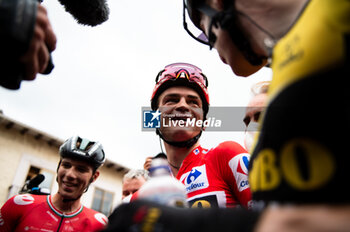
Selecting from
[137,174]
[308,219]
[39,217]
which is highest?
[137,174]

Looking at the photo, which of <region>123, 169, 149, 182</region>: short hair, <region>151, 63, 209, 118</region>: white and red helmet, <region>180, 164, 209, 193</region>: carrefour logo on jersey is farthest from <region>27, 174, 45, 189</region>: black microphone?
<region>180, 164, 209, 193</region>: carrefour logo on jersey

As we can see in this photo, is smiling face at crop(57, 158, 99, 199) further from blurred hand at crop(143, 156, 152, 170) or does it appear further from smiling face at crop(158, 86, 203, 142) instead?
smiling face at crop(158, 86, 203, 142)

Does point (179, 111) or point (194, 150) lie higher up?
point (179, 111)

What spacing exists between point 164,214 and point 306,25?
2.84ft

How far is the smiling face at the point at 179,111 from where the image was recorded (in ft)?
11.7

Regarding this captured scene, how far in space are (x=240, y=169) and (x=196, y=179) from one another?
0.54 metres

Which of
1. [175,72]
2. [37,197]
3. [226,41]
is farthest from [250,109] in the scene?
[37,197]

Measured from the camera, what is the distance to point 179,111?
364cm

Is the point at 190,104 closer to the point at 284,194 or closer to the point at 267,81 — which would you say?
the point at 267,81

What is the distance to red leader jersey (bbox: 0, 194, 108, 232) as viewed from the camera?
3945 mm

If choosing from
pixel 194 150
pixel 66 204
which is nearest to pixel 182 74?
pixel 194 150

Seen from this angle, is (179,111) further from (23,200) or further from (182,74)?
(23,200)

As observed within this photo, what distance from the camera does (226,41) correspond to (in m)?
1.72

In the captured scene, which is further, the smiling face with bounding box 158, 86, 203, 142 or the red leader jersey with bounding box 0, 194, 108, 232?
the red leader jersey with bounding box 0, 194, 108, 232
